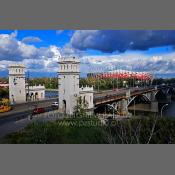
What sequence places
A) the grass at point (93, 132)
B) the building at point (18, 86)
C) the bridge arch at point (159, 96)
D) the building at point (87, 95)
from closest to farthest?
the grass at point (93, 132) < the building at point (18, 86) < the building at point (87, 95) < the bridge arch at point (159, 96)

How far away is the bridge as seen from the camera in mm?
10734

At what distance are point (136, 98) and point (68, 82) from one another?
642cm

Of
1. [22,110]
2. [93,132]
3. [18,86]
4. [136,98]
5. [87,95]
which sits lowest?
[93,132]

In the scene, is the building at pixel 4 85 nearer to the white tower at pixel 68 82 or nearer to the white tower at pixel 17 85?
the white tower at pixel 17 85

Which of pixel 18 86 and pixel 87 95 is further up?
pixel 18 86

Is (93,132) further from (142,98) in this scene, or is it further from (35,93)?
(142,98)

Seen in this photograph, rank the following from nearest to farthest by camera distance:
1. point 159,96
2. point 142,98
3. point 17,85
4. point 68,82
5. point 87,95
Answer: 1. point 68,82
2. point 17,85
3. point 87,95
4. point 142,98
5. point 159,96

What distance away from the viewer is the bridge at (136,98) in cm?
1073

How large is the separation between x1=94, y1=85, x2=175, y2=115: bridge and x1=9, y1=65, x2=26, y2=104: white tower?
243 centimetres

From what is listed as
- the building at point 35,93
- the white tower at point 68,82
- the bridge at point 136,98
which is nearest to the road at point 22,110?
the building at point 35,93

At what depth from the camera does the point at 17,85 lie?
8.04m

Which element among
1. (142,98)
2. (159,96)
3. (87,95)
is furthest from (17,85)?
(159,96)

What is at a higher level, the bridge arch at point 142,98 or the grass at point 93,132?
the bridge arch at point 142,98

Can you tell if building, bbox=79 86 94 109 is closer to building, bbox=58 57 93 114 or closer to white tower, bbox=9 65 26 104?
building, bbox=58 57 93 114
